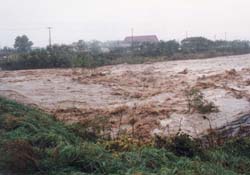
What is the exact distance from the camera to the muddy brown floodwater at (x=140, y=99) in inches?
467

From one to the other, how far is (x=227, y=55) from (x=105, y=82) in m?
28.1

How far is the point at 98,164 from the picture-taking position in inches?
211

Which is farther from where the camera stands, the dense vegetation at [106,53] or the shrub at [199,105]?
the dense vegetation at [106,53]

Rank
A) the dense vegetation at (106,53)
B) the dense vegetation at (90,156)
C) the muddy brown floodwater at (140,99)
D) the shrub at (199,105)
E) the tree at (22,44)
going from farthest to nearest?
1. the tree at (22,44)
2. the dense vegetation at (106,53)
3. the shrub at (199,105)
4. the muddy brown floodwater at (140,99)
5. the dense vegetation at (90,156)

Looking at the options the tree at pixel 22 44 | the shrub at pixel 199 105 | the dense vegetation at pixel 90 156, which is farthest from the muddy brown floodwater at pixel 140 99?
the tree at pixel 22 44

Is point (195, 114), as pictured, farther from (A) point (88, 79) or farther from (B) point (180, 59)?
(B) point (180, 59)

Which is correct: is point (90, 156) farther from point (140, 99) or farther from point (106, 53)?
point (106, 53)

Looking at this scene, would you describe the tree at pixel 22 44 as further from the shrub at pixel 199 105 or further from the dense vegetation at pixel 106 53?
the shrub at pixel 199 105

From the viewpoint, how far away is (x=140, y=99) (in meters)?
17.1

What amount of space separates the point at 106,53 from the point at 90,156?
36.8 metres

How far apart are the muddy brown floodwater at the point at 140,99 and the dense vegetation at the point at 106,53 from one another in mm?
8713

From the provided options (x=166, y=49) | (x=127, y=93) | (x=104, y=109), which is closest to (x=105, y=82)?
(x=127, y=93)

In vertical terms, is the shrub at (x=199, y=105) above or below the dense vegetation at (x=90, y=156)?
below

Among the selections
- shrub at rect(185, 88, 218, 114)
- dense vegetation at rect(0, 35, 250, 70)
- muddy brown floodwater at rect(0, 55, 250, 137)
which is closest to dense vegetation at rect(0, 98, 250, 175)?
muddy brown floodwater at rect(0, 55, 250, 137)
